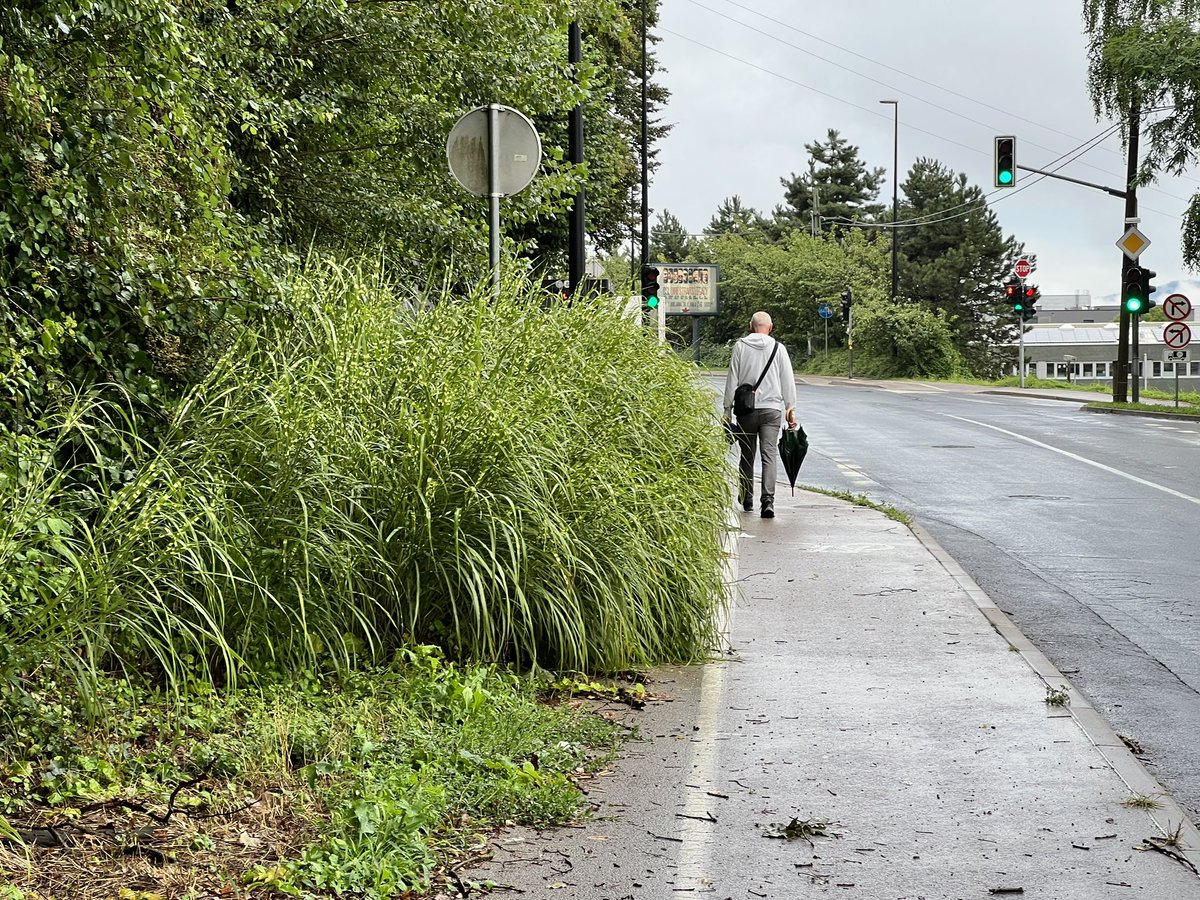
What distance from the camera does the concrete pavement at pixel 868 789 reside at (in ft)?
13.7

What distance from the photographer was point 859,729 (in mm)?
5793

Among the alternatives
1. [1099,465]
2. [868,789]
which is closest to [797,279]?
[1099,465]

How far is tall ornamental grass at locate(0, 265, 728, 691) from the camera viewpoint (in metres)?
5.33

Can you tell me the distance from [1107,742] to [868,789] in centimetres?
124

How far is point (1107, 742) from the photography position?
18.4ft

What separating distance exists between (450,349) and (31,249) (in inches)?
78.1

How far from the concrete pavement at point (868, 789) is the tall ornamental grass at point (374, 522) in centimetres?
67

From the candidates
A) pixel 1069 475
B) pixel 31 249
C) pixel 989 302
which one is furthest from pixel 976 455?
pixel 989 302

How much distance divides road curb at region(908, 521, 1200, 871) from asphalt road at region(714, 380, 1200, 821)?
0.13 meters

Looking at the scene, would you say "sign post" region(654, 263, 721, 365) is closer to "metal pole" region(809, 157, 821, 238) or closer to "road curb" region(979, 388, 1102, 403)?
"road curb" region(979, 388, 1102, 403)

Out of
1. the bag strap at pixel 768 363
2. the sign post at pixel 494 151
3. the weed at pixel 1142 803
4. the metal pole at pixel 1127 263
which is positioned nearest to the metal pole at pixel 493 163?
the sign post at pixel 494 151

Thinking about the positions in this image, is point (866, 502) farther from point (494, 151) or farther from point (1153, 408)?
point (1153, 408)

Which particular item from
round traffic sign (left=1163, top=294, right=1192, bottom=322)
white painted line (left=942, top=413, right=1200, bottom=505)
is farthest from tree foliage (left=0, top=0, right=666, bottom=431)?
round traffic sign (left=1163, top=294, right=1192, bottom=322)

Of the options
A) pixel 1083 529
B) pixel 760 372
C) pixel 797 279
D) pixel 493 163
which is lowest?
pixel 1083 529
